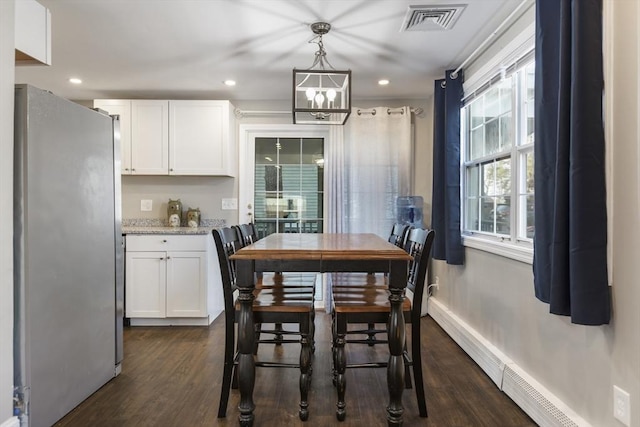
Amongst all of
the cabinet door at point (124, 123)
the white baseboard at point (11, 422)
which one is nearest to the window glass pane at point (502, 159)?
the white baseboard at point (11, 422)

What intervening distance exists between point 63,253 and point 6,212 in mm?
370

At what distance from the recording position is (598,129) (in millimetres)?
1471

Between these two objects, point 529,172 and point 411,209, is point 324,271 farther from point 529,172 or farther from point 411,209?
point 411,209

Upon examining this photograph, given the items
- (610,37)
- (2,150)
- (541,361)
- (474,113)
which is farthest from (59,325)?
(474,113)

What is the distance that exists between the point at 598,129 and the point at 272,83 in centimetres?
286

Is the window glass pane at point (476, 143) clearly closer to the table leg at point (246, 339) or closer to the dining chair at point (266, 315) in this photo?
the dining chair at point (266, 315)

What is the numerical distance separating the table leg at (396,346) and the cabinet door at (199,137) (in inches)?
102

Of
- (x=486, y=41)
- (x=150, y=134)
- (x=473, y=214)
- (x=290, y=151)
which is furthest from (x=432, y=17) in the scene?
(x=150, y=134)

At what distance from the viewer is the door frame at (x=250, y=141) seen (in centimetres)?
420

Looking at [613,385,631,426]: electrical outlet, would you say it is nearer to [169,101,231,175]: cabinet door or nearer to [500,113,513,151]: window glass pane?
[500,113,513,151]: window glass pane

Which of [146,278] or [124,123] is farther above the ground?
[124,123]

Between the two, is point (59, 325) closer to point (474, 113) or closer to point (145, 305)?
point (145, 305)

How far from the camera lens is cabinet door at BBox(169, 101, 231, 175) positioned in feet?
12.7

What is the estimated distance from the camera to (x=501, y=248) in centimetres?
243
